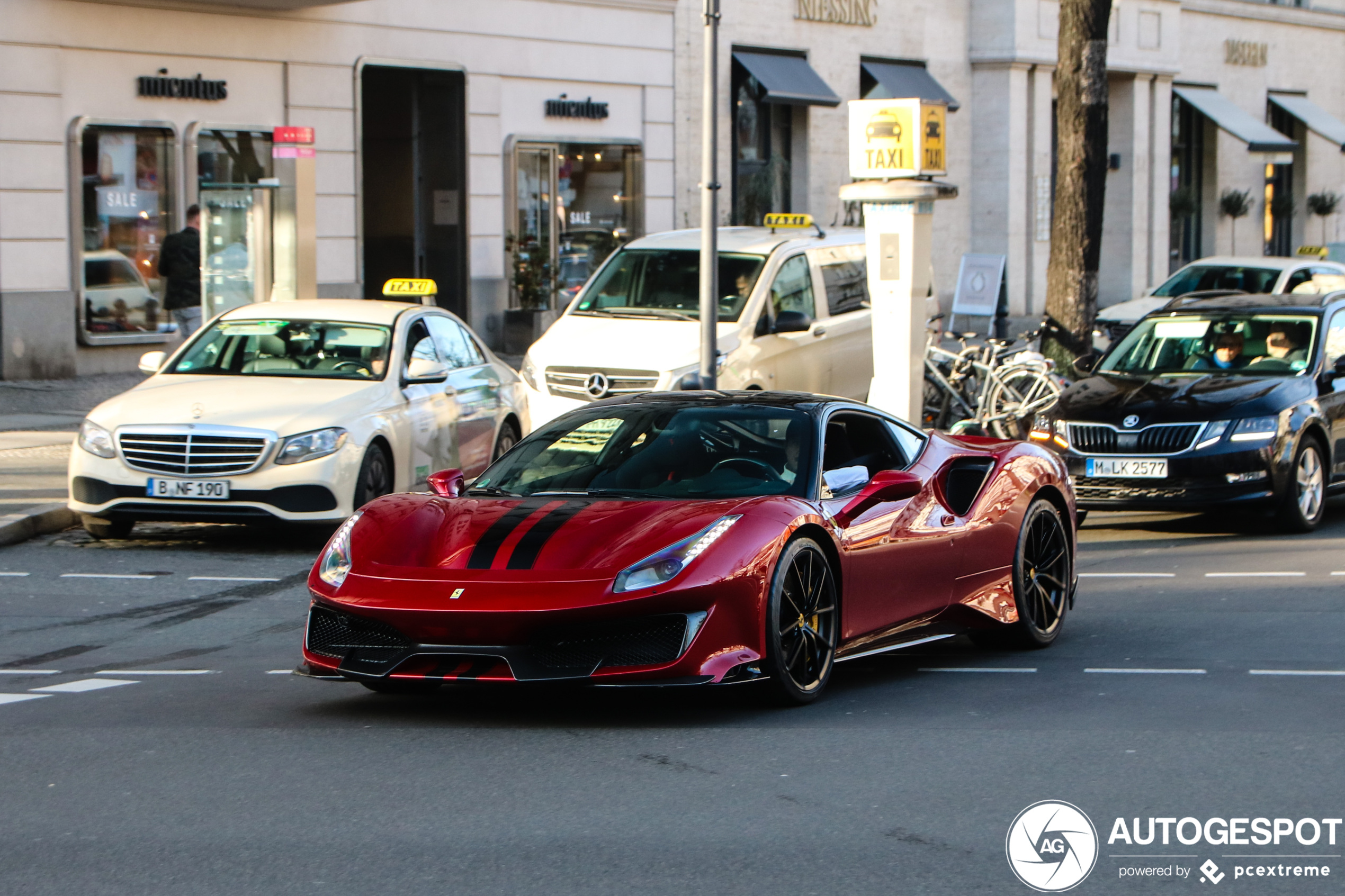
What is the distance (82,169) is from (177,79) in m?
1.76

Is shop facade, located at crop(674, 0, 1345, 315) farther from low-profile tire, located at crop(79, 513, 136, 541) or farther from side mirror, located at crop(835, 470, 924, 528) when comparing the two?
side mirror, located at crop(835, 470, 924, 528)

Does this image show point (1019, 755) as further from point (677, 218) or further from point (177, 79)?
point (677, 218)

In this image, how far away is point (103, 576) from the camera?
11148mm

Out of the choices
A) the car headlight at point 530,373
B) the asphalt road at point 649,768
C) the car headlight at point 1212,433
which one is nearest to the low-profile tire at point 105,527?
the asphalt road at point 649,768

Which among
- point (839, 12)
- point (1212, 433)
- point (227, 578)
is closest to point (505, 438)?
point (227, 578)

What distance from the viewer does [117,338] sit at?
866 inches

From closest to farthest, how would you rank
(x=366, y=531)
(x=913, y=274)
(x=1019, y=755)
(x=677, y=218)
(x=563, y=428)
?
1. (x=1019, y=755)
2. (x=366, y=531)
3. (x=563, y=428)
4. (x=913, y=274)
5. (x=677, y=218)

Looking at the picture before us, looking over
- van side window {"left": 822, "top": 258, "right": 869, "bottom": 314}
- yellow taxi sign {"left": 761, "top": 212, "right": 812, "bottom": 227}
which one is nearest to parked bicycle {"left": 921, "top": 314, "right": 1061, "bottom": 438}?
van side window {"left": 822, "top": 258, "right": 869, "bottom": 314}

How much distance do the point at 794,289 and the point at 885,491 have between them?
904 cm

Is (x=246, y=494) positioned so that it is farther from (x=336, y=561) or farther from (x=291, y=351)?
(x=336, y=561)

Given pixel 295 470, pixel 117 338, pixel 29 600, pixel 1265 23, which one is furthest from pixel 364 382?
pixel 1265 23

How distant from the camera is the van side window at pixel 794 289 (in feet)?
53.8

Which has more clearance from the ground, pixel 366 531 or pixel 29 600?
pixel 366 531

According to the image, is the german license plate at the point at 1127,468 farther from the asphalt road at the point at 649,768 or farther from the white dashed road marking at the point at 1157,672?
the white dashed road marking at the point at 1157,672
